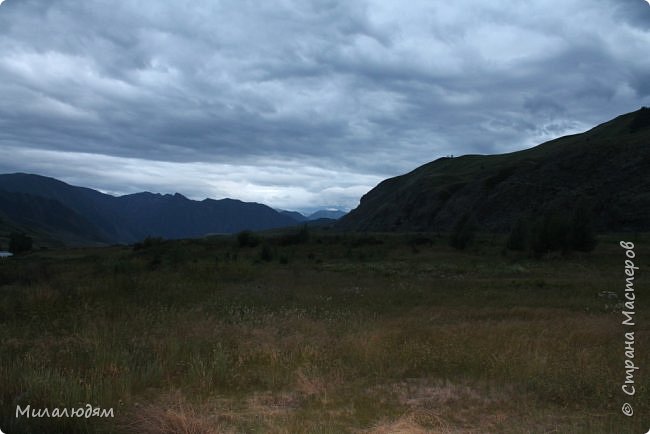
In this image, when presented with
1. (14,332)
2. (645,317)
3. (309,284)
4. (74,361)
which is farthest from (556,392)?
(309,284)

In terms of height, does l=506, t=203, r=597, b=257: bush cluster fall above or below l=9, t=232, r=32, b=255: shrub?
above

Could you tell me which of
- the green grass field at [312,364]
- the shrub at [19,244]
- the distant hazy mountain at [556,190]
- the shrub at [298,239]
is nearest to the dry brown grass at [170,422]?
the green grass field at [312,364]

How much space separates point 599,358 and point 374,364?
157 inches

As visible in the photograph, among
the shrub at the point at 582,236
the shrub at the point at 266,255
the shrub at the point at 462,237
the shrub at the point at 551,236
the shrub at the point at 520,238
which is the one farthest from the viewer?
the shrub at the point at 462,237

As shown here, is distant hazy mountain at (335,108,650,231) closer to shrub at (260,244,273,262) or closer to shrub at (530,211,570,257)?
shrub at (530,211,570,257)

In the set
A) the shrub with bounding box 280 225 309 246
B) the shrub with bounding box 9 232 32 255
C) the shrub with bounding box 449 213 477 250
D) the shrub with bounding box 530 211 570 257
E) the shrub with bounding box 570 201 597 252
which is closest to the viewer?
the shrub with bounding box 570 201 597 252

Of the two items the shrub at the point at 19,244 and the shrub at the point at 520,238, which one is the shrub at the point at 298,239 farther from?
the shrub at the point at 19,244

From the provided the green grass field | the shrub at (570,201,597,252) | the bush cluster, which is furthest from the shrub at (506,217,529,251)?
the green grass field

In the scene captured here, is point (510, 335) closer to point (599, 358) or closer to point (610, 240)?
point (599, 358)

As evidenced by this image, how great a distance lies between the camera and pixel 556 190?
79125 mm

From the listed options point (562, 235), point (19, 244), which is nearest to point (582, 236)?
point (562, 235)

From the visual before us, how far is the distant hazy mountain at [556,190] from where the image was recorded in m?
68.8

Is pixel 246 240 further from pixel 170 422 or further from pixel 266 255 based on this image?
pixel 170 422

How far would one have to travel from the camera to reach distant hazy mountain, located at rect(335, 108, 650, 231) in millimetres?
68812
